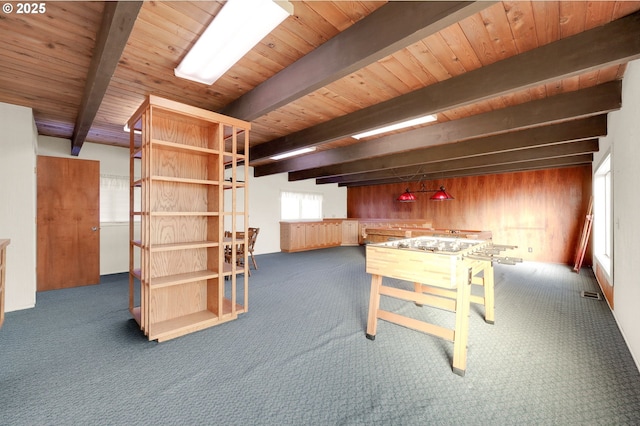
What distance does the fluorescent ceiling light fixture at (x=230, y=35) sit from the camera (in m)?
1.66

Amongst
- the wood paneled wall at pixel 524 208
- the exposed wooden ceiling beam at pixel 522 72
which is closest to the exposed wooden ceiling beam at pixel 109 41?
the exposed wooden ceiling beam at pixel 522 72

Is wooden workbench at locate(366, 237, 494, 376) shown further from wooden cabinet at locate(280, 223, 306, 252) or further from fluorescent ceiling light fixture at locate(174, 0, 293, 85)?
wooden cabinet at locate(280, 223, 306, 252)

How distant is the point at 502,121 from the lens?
347cm

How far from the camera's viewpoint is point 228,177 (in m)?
7.23

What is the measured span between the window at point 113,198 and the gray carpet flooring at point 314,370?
221 centimetres

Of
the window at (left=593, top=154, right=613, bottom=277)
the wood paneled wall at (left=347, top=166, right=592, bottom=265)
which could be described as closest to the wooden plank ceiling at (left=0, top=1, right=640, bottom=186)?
the window at (left=593, top=154, right=613, bottom=277)

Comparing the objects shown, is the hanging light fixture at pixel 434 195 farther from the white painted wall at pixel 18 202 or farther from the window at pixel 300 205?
the white painted wall at pixel 18 202

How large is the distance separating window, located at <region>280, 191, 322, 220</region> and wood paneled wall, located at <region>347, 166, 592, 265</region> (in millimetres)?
3542

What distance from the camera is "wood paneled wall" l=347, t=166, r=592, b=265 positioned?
6547mm

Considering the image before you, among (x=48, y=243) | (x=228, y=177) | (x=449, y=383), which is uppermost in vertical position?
(x=228, y=177)

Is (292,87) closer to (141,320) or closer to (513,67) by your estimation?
(513,67)

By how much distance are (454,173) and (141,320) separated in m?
7.95

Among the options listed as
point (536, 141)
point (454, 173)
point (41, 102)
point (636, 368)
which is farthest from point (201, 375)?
point (454, 173)

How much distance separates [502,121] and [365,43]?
2622 millimetres
